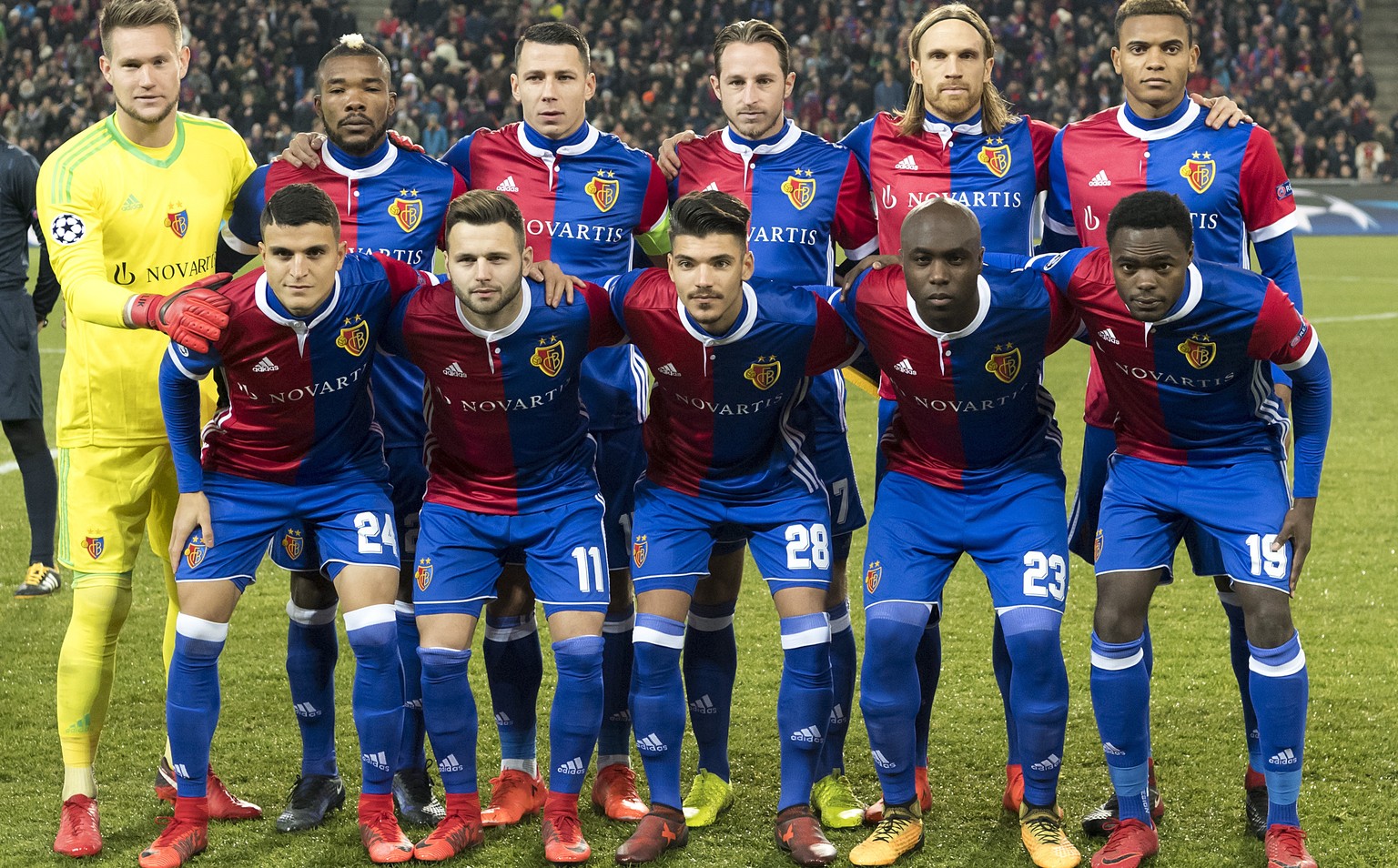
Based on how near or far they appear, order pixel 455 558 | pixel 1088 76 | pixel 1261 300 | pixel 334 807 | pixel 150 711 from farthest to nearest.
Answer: pixel 1088 76 < pixel 150 711 < pixel 334 807 < pixel 455 558 < pixel 1261 300

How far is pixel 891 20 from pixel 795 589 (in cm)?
2641

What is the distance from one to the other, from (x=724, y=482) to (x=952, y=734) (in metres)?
→ 1.55

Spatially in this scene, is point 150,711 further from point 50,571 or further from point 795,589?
point 795,589

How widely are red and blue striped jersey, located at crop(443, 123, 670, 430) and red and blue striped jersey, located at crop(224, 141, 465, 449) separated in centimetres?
26

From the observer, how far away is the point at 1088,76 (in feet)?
90.3

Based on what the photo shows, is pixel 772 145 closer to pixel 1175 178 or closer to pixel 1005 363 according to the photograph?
pixel 1005 363

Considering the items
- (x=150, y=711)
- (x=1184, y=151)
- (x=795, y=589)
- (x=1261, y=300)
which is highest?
(x=1184, y=151)

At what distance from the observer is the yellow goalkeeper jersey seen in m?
4.48

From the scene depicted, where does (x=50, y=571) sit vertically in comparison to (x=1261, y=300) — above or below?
below

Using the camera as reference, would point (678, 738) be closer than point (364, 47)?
Yes

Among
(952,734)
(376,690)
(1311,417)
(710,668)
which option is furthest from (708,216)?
(952,734)

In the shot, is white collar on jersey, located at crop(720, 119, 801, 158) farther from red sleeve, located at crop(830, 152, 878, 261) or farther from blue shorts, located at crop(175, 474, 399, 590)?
blue shorts, located at crop(175, 474, 399, 590)

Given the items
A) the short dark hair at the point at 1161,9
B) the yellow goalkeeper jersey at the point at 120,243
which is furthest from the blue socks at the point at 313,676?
the short dark hair at the point at 1161,9

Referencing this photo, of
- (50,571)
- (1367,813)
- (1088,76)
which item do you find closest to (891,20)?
(1088,76)
